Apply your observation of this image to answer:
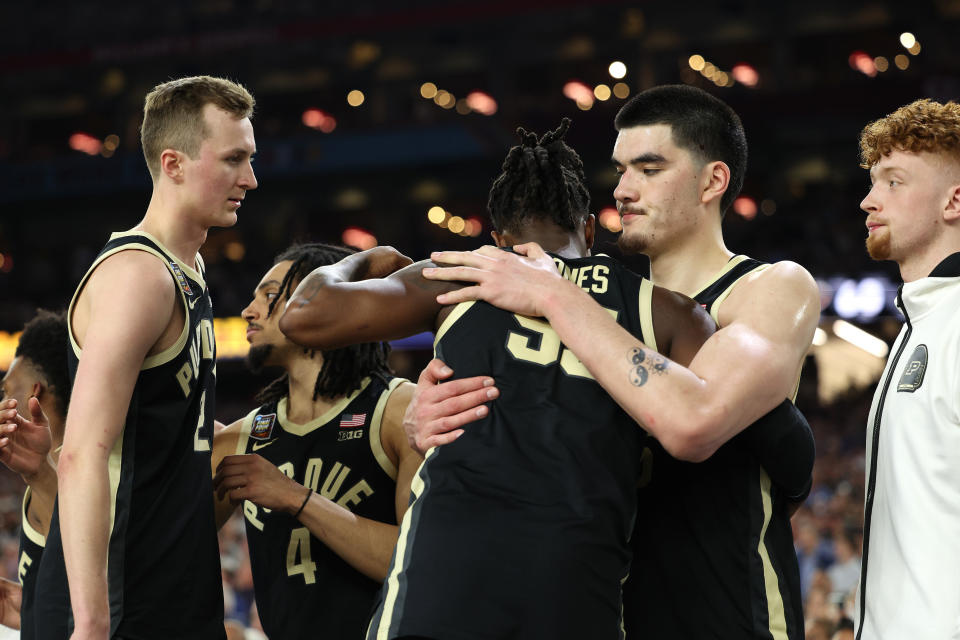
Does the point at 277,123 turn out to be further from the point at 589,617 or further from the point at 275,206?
the point at 589,617

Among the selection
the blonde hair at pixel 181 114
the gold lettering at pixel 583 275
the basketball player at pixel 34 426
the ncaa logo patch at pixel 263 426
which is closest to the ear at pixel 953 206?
the gold lettering at pixel 583 275

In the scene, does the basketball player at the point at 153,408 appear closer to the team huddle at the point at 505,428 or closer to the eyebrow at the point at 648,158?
the team huddle at the point at 505,428

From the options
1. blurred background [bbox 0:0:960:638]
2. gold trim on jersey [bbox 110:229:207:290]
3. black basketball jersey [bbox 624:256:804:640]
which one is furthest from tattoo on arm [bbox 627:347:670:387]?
blurred background [bbox 0:0:960:638]

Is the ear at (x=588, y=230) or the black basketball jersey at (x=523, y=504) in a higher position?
the ear at (x=588, y=230)

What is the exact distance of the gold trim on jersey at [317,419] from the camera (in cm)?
386

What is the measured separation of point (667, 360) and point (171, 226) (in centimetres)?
157

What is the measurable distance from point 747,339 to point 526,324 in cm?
58

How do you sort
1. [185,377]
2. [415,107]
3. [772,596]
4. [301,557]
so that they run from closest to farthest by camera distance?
1. [772,596]
2. [185,377]
3. [301,557]
4. [415,107]

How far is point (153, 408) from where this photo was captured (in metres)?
2.92

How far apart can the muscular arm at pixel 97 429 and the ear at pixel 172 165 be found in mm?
480

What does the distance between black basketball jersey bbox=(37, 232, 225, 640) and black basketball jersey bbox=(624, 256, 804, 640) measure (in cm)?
129

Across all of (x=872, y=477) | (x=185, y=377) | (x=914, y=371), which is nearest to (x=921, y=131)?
(x=914, y=371)

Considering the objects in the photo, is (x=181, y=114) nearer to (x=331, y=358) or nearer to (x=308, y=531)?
(x=331, y=358)

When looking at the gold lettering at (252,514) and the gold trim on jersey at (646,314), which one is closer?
the gold trim on jersey at (646,314)
